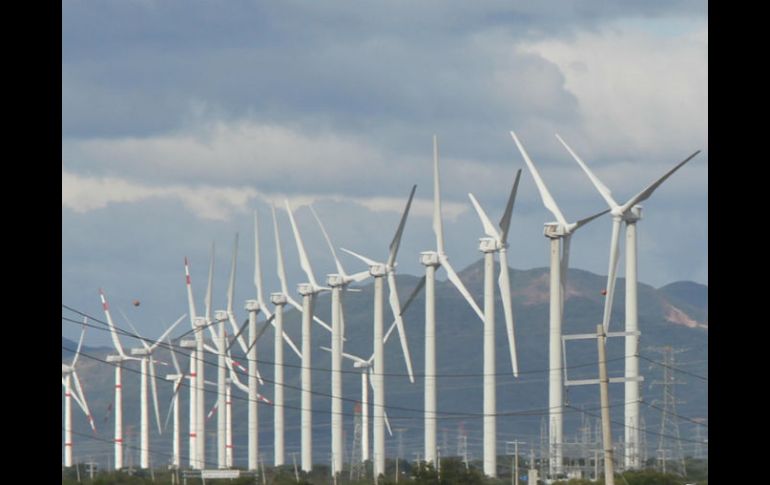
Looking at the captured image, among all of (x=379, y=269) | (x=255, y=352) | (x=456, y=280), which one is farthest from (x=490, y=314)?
(x=255, y=352)

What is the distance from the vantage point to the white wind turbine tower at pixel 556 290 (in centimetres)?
9038

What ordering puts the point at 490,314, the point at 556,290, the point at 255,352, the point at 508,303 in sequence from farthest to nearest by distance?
the point at 255,352 → the point at 490,314 → the point at 508,303 → the point at 556,290

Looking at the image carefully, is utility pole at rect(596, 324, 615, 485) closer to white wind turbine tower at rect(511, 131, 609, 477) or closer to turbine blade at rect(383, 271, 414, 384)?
white wind turbine tower at rect(511, 131, 609, 477)

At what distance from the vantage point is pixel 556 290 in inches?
3563

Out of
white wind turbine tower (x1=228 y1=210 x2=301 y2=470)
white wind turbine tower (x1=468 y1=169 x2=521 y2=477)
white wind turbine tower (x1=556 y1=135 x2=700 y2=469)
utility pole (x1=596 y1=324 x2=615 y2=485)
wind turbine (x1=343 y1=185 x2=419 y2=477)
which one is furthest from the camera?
white wind turbine tower (x1=228 y1=210 x2=301 y2=470)

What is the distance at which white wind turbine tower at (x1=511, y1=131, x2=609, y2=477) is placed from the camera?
90.4 metres

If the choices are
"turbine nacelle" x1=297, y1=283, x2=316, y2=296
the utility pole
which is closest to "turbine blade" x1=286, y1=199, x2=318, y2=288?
"turbine nacelle" x1=297, y1=283, x2=316, y2=296

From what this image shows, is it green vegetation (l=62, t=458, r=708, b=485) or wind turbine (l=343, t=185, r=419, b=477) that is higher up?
wind turbine (l=343, t=185, r=419, b=477)

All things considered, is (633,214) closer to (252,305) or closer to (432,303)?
(432,303)
